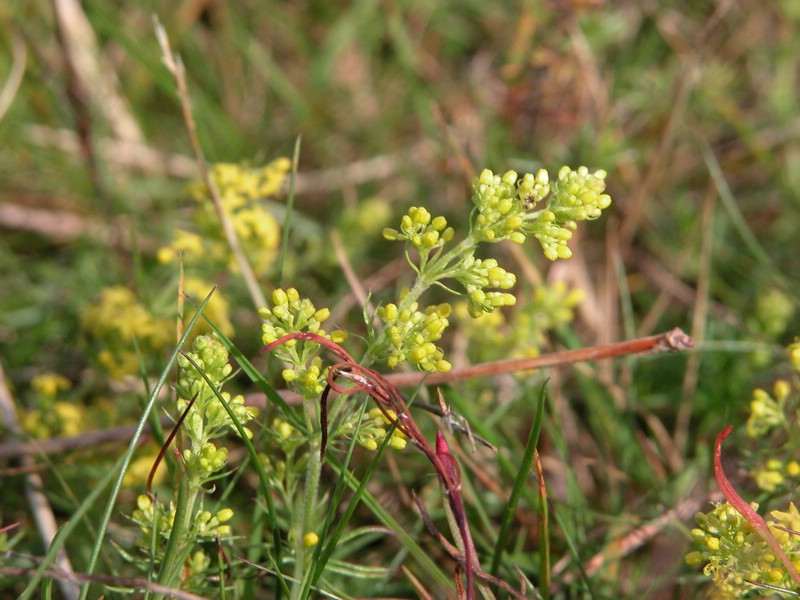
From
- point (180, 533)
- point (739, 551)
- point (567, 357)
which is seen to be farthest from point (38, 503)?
point (739, 551)

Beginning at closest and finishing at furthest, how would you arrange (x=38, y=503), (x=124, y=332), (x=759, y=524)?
(x=759, y=524), (x=38, y=503), (x=124, y=332)

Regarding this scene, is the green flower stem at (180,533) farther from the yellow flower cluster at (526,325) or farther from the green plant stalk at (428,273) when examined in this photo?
the yellow flower cluster at (526,325)

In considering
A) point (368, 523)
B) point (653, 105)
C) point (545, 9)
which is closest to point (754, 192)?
point (653, 105)

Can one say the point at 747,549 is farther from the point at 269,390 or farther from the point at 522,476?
the point at 269,390

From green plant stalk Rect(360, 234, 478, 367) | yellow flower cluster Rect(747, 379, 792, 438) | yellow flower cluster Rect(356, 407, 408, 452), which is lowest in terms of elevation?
yellow flower cluster Rect(747, 379, 792, 438)

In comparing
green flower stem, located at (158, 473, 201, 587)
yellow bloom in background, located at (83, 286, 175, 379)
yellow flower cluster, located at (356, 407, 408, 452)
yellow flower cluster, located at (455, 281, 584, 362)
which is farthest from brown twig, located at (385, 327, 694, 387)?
yellow bloom in background, located at (83, 286, 175, 379)

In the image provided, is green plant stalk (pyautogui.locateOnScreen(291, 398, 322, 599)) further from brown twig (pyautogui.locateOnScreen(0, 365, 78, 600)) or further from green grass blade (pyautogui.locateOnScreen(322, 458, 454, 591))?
brown twig (pyautogui.locateOnScreen(0, 365, 78, 600))
